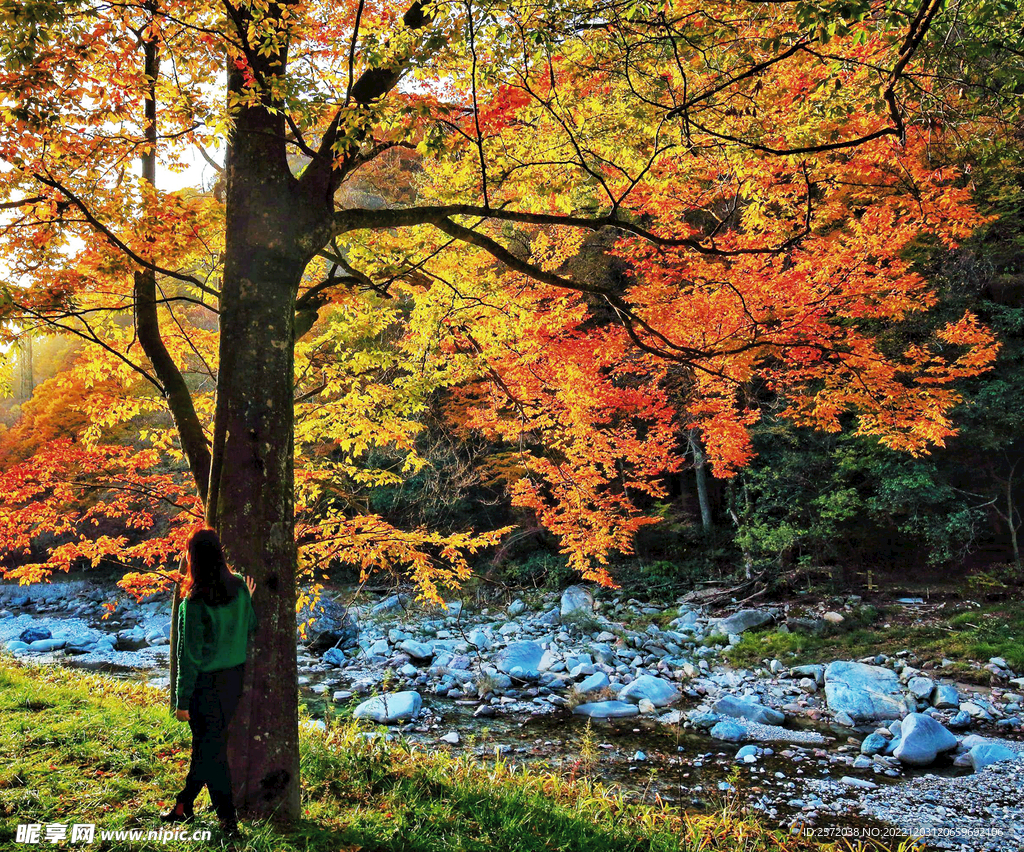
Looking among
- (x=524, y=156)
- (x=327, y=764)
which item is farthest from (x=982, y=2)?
(x=327, y=764)

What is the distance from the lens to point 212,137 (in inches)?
119

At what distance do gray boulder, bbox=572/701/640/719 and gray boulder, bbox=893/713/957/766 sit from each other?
3.06 m

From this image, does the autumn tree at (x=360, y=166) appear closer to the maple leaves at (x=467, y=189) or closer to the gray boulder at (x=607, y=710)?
the maple leaves at (x=467, y=189)

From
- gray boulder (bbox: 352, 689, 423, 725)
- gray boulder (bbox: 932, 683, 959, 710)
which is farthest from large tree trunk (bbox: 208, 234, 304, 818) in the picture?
gray boulder (bbox: 932, 683, 959, 710)

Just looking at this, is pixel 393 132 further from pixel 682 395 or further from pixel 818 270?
pixel 682 395

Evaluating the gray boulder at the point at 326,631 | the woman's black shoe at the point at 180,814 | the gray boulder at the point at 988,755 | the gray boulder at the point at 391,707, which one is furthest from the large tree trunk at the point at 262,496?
the gray boulder at the point at 326,631

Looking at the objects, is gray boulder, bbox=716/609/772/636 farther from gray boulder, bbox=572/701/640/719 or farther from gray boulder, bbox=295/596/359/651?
gray boulder, bbox=295/596/359/651

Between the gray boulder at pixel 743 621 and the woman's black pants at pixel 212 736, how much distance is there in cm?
1042

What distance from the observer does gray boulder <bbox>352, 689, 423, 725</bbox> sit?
7629mm

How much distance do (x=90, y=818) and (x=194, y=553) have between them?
4.76ft

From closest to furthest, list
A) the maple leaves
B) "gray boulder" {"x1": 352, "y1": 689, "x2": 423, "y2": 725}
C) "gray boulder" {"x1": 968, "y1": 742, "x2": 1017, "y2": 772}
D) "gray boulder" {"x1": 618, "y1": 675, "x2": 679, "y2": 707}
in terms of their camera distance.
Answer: the maple leaves < "gray boulder" {"x1": 968, "y1": 742, "x2": 1017, "y2": 772} < "gray boulder" {"x1": 352, "y1": 689, "x2": 423, "y2": 725} < "gray boulder" {"x1": 618, "y1": 675, "x2": 679, "y2": 707}

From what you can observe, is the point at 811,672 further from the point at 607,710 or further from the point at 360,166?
the point at 360,166

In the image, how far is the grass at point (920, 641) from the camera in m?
8.83

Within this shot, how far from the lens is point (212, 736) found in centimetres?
277
